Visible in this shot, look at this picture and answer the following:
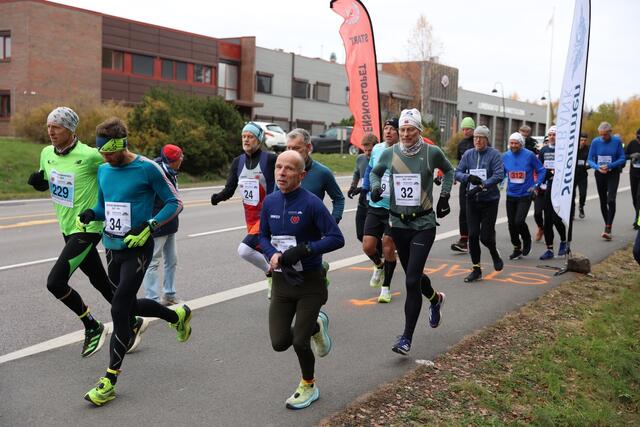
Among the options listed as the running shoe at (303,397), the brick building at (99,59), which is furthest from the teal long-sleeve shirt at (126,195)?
the brick building at (99,59)

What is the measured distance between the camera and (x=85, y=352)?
5516 mm

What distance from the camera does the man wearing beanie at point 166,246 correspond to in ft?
23.0

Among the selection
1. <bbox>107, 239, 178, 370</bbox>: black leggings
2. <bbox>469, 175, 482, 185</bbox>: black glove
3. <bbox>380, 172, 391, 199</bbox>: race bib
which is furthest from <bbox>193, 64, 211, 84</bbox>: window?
<bbox>107, 239, 178, 370</bbox>: black leggings

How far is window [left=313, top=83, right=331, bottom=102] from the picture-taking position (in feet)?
190

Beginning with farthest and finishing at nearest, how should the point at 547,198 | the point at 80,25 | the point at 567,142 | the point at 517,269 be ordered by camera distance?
the point at 80,25, the point at 547,198, the point at 517,269, the point at 567,142

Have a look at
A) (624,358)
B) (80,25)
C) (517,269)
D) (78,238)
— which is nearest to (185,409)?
(78,238)

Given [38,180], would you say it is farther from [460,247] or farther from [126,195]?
[460,247]

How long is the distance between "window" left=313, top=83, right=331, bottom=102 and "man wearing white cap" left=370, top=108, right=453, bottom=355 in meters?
52.4

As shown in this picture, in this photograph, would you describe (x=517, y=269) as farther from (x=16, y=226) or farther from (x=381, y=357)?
(x=16, y=226)

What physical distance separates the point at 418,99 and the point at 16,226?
176 ft

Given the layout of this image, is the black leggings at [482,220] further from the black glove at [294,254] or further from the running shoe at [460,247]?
the black glove at [294,254]

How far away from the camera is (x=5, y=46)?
38.3 meters

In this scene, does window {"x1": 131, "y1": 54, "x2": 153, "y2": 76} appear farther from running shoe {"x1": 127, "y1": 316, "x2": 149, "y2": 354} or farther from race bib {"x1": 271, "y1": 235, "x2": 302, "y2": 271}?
race bib {"x1": 271, "y1": 235, "x2": 302, "y2": 271}

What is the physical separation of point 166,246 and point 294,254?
3.23 m
